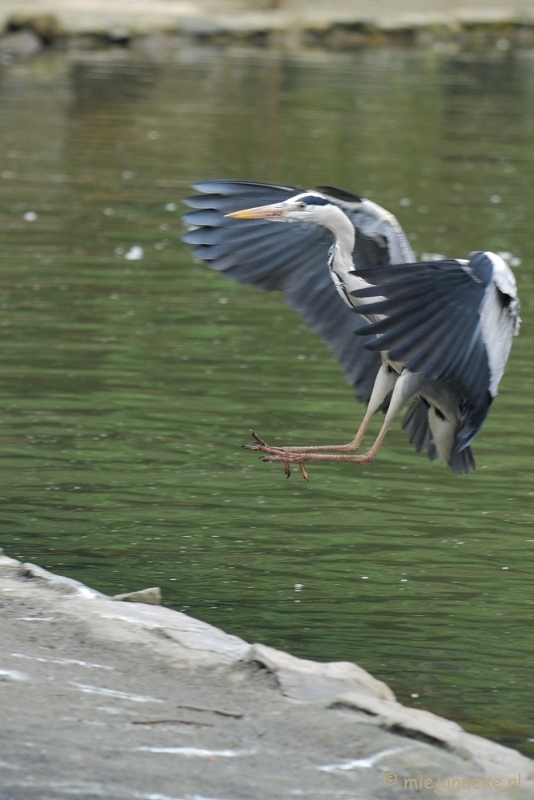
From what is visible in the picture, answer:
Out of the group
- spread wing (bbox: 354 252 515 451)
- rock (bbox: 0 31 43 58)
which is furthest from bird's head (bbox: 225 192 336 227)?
rock (bbox: 0 31 43 58)

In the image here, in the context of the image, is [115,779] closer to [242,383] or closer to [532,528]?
[532,528]

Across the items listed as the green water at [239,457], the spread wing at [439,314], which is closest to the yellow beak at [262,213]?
the spread wing at [439,314]

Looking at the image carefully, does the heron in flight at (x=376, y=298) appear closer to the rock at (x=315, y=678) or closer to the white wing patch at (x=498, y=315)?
the white wing patch at (x=498, y=315)

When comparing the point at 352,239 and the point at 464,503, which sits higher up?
the point at 352,239

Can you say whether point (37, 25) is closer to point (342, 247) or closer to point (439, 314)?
point (342, 247)

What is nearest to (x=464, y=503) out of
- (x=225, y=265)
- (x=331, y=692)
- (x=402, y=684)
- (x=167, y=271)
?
(x=225, y=265)

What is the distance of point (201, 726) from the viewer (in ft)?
13.5

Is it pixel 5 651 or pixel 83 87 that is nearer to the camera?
pixel 5 651

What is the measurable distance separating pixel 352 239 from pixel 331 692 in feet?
6.93

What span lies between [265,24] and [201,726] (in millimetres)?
37721

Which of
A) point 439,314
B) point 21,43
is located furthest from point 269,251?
point 21,43

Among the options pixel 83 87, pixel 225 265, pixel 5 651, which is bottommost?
pixel 83 87

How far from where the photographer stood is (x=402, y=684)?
5023 millimetres
